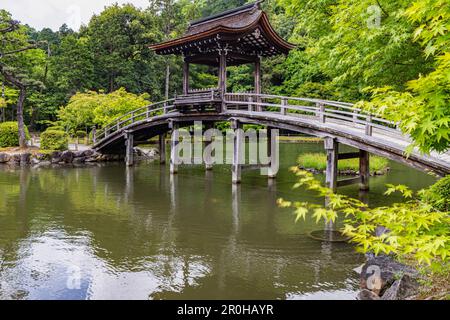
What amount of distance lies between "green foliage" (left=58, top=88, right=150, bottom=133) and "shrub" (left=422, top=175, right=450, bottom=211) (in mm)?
22486

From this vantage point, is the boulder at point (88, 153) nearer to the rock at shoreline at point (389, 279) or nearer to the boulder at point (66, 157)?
the boulder at point (66, 157)

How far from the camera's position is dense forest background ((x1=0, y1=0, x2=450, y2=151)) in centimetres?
1163

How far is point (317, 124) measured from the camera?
13.5 meters

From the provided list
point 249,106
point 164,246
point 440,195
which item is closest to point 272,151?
point 249,106

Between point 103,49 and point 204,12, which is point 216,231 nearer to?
point 103,49

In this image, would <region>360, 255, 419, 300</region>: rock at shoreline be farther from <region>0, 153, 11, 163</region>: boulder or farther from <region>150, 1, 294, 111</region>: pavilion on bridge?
<region>0, 153, 11, 163</region>: boulder

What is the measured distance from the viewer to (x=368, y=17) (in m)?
11.5

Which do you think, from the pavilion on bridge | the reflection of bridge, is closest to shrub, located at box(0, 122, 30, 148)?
the reflection of bridge

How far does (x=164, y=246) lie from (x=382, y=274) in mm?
4638

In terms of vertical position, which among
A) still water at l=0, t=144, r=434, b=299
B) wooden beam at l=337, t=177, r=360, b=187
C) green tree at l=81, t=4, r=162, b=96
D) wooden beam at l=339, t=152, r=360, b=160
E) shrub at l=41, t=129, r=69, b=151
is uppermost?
green tree at l=81, t=4, r=162, b=96

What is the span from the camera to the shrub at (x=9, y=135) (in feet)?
86.6

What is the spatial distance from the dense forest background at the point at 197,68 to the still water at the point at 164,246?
474 centimetres

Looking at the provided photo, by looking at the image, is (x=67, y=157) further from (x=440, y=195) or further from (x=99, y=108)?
(x=440, y=195)

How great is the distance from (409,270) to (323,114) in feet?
26.9
